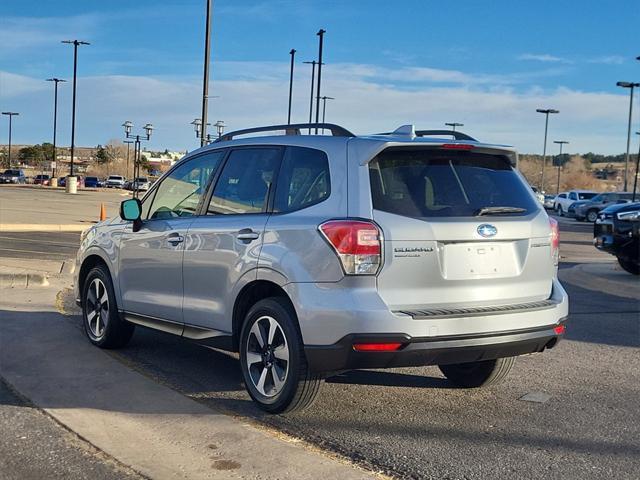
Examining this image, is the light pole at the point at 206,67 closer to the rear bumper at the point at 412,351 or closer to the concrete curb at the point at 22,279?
the concrete curb at the point at 22,279

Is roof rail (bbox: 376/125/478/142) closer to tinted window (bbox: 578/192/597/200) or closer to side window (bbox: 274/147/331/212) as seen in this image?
side window (bbox: 274/147/331/212)

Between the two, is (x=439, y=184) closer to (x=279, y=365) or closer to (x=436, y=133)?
(x=436, y=133)

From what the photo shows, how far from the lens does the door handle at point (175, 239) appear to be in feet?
18.5

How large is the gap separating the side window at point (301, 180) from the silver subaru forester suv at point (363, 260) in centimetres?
1

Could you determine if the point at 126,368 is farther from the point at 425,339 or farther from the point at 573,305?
the point at 573,305

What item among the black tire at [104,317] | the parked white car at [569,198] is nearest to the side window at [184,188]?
the black tire at [104,317]

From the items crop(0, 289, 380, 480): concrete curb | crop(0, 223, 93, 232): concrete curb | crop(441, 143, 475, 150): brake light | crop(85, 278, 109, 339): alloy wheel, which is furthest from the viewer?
crop(0, 223, 93, 232): concrete curb

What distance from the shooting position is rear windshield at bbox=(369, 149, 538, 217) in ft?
14.7

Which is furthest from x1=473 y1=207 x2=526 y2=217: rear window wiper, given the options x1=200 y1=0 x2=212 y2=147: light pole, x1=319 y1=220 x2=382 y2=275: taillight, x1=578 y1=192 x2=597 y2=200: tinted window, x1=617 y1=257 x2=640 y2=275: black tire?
x1=578 y1=192 x2=597 y2=200: tinted window

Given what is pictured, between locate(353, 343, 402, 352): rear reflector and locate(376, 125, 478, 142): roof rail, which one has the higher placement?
locate(376, 125, 478, 142): roof rail

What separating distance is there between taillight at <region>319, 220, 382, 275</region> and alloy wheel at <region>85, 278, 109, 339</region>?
3.10m

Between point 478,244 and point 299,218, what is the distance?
3.67ft

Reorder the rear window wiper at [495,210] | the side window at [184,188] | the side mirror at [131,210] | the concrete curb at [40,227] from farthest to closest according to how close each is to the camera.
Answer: the concrete curb at [40,227] → the side mirror at [131,210] → the side window at [184,188] → the rear window wiper at [495,210]

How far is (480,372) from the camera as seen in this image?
5.53 meters
